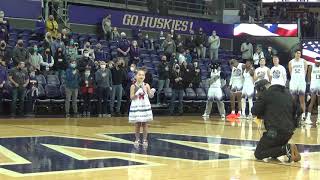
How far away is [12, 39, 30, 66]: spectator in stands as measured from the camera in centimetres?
1733

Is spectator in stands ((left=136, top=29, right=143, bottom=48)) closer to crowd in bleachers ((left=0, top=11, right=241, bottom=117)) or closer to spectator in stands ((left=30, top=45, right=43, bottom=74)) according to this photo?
crowd in bleachers ((left=0, top=11, right=241, bottom=117))

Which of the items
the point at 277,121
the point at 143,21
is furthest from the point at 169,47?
the point at 277,121

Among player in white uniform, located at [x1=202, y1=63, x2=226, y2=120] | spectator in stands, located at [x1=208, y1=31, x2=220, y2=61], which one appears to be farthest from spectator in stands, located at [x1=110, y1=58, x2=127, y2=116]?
spectator in stands, located at [x1=208, y1=31, x2=220, y2=61]

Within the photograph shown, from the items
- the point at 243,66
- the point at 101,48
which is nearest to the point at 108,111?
the point at 101,48

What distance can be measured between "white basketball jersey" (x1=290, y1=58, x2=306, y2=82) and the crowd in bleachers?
515 centimetres

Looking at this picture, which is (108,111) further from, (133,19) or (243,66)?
(133,19)

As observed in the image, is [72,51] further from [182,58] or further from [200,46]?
[200,46]

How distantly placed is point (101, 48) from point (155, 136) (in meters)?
9.10

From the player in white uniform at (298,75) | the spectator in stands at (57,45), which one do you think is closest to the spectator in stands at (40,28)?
the spectator in stands at (57,45)

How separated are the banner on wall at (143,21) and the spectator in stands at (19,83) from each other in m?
6.61

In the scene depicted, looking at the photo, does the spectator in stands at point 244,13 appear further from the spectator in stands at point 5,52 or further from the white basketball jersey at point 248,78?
the spectator in stands at point 5,52

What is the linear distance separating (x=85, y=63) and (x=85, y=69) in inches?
13.0

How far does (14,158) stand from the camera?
831 cm

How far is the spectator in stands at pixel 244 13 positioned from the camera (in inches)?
1180
